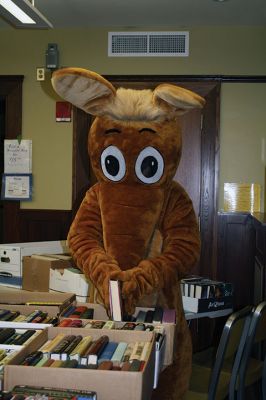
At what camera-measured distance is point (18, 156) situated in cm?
423

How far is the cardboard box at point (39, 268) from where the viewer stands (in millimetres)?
2693

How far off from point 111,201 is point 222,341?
68 centimetres

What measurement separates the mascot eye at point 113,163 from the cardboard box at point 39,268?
2.95 ft

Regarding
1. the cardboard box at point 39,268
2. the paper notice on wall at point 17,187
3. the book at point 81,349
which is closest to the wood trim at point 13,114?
the paper notice on wall at point 17,187

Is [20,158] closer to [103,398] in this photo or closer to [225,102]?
[225,102]

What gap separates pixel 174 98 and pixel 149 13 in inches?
82.4

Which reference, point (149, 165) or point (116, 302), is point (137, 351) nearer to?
point (116, 302)

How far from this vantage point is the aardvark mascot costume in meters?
1.88

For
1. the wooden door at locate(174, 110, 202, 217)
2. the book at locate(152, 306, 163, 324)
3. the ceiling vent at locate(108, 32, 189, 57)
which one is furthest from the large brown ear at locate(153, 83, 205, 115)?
the ceiling vent at locate(108, 32, 189, 57)

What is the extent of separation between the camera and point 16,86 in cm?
420

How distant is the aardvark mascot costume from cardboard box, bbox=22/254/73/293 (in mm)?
734

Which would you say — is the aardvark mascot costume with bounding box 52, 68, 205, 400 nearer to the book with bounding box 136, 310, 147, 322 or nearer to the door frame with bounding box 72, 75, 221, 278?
the book with bounding box 136, 310, 147, 322

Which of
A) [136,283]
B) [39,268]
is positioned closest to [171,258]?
[136,283]

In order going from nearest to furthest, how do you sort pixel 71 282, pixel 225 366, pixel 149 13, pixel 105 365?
pixel 105 365
pixel 225 366
pixel 71 282
pixel 149 13
